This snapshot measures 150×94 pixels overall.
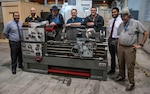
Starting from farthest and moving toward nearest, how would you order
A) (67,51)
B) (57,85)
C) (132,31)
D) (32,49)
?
(32,49) → (67,51) → (57,85) → (132,31)

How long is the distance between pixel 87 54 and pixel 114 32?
69 centimetres

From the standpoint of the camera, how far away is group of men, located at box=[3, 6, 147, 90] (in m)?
2.26

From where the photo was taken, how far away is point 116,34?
111 inches

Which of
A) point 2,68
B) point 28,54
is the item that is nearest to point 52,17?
point 28,54

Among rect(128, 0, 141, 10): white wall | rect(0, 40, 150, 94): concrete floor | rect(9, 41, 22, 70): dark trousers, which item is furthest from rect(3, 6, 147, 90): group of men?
rect(128, 0, 141, 10): white wall

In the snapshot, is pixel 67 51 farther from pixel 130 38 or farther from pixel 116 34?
pixel 130 38

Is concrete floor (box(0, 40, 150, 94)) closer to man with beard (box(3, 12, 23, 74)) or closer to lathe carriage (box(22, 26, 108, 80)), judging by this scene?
lathe carriage (box(22, 26, 108, 80))

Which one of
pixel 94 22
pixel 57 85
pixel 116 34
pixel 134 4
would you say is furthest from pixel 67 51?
pixel 134 4

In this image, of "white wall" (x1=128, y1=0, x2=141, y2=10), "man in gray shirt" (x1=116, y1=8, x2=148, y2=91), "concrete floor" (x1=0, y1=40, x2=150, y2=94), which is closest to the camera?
"man in gray shirt" (x1=116, y1=8, x2=148, y2=91)

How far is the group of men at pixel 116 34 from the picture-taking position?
2.26 meters

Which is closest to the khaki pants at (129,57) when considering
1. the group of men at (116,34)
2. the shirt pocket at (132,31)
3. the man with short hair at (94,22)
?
the group of men at (116,34)

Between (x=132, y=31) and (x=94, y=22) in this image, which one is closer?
(x=132, y=31)

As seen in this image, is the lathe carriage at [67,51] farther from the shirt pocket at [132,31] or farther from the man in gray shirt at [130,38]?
the shirt pocket at [132,31]

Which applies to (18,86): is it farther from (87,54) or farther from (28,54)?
(87,54)
